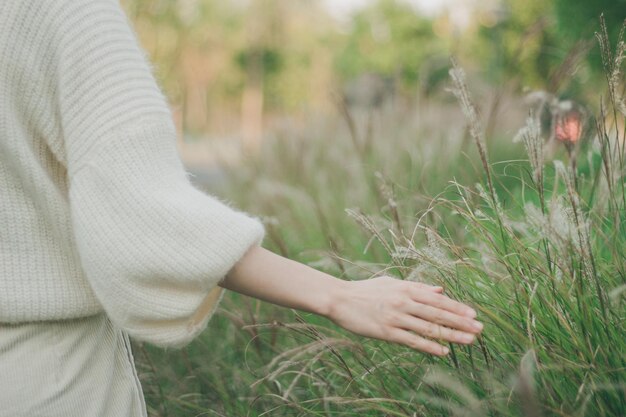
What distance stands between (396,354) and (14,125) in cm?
117

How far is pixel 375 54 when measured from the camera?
30.2 meters

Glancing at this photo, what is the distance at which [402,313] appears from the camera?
1.08 metres

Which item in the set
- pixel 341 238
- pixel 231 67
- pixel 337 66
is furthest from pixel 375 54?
pixel 341 238

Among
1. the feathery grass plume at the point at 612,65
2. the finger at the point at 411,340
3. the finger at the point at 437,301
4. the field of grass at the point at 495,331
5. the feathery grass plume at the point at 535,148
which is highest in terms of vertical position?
the feathery grass plume at the point at 612,65

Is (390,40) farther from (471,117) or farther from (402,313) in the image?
(402,313)

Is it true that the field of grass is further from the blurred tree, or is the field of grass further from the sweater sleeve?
the blurred tree

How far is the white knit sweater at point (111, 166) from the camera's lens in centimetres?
101

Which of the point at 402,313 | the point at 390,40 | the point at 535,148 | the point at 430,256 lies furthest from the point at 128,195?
the point at 390,40

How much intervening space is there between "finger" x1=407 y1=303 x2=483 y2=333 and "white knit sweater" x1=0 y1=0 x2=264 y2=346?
25 centimetres

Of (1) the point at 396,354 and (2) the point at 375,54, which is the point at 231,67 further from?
(1) the point at 396,354

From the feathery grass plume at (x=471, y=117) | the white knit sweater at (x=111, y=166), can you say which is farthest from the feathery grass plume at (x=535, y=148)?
the white knit sweater at (x=111, y=166)

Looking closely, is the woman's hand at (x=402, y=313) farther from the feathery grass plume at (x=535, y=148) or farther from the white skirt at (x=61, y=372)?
the feathery grass plume at (x=535, y=148)

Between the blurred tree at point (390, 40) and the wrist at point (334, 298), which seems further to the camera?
the blurred tree at point (390, 40)

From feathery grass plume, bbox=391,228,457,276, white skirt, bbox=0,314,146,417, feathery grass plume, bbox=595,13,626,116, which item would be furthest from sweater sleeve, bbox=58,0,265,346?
feathery grass plume, bbox=595,13,626,116
